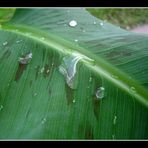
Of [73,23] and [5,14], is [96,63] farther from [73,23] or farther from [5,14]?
[5,14]

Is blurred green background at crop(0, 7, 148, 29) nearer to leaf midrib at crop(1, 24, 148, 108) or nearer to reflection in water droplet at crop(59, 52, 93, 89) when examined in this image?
leaf midrib at crop(1, 24, 148, 108)

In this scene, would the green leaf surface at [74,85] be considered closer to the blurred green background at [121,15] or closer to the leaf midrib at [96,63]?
the leaf midrib at [96,63]

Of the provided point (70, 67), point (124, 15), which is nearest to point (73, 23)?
point (70, 67)

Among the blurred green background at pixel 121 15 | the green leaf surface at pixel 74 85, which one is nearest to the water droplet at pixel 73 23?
the green leaf surface at pixel 74 85

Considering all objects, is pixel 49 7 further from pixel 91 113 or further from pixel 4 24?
pixel 91 113

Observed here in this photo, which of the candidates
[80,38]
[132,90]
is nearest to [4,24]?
[80,38]
